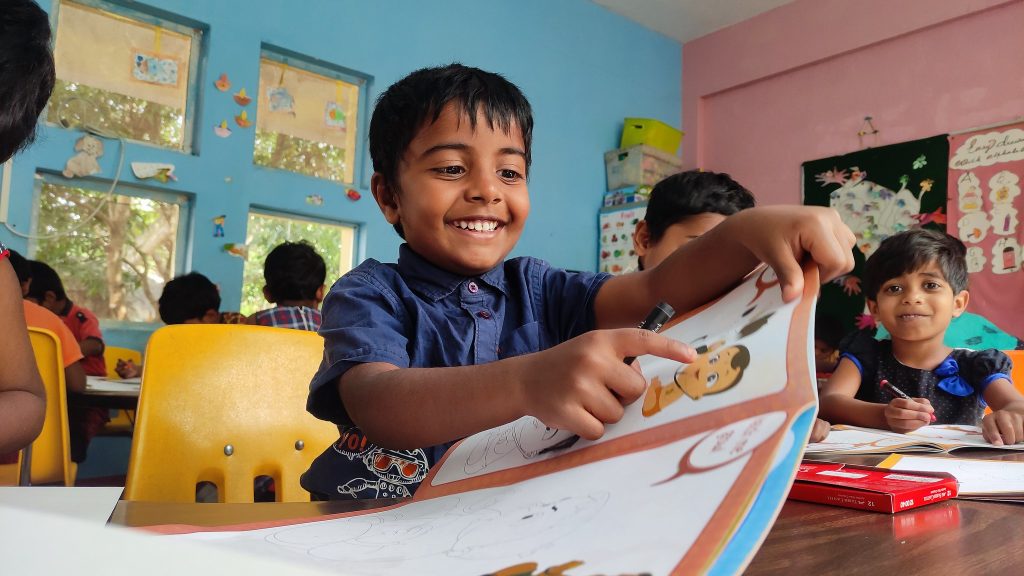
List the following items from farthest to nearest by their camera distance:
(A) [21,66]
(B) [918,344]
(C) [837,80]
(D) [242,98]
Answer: (C) [837,80] < (D) [242,98] < (B) [918,344] < (A) [21,66]

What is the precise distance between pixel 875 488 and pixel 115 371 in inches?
110

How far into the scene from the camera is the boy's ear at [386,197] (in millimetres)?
875

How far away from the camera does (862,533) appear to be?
1.34ft

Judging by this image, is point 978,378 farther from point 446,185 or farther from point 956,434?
point 446,185

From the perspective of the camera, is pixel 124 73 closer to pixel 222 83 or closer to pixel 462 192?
pixel 222 83

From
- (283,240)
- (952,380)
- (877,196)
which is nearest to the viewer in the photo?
(952,380)

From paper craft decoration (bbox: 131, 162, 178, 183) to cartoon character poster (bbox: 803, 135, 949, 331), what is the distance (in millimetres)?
3069

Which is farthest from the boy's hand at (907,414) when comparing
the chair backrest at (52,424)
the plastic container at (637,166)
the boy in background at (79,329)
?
the plastic container at (637,166)

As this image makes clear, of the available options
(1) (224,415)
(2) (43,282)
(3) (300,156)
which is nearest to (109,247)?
(2) (43,282)

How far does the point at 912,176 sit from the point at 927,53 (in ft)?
2.08

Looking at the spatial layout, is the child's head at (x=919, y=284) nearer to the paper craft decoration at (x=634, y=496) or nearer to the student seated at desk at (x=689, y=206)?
the student seated at desk at (x=689, y=206)

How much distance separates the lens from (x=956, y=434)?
1.00 m

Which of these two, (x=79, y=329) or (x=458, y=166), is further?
(x=79, y=329)

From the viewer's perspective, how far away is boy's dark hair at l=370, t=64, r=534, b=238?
81 centimetres
